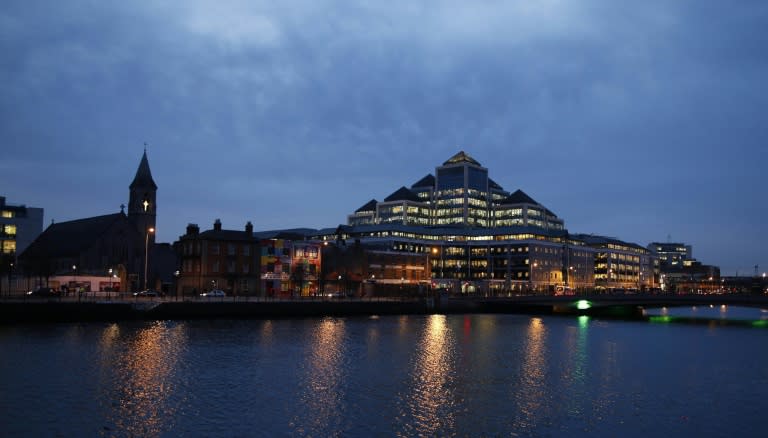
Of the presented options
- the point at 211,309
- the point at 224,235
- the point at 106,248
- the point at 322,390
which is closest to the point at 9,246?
the point at 106,248

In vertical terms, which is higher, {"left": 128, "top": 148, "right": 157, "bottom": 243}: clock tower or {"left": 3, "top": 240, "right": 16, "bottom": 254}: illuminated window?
{"left": 128, "top": 148, "right": 157, "bottom": 243}: clock tower

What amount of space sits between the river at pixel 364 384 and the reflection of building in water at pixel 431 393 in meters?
0.13

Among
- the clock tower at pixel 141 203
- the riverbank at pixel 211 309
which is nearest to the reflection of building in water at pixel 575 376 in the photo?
the riverbank at pixel 211 309

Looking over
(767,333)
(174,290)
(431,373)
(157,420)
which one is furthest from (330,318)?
(157,420)

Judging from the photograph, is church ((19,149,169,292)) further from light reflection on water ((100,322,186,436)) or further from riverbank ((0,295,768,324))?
light reflection on water ((100,322,186,436))

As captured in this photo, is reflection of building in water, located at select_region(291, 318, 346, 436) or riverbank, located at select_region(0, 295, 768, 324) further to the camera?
riverbank, located at select_region(0, 295, 768, 324)

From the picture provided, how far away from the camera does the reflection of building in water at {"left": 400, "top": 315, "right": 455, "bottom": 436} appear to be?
40.3 m

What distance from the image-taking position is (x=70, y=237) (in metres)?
150

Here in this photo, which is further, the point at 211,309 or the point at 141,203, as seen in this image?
the point at 141,203

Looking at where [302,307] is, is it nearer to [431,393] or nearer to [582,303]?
[582,303]

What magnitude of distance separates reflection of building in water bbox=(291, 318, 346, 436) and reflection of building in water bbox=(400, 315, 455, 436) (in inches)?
171

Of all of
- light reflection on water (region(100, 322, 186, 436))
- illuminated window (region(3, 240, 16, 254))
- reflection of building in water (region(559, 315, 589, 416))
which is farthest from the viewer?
illuminated window (region(3, 240, 16, 254))

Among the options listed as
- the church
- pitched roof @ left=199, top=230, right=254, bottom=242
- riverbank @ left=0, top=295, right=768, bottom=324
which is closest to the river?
riverbank @ left=0, top=295, right=768, bottom=324

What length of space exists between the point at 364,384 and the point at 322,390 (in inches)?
156
